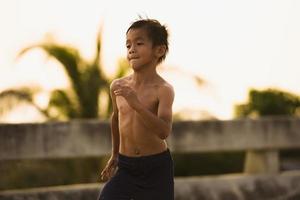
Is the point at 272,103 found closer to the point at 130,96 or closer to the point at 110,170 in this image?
the point at 110,170

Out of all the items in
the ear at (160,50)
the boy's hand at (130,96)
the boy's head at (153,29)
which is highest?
the boy's head at (153,29)

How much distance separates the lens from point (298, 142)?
755 cm

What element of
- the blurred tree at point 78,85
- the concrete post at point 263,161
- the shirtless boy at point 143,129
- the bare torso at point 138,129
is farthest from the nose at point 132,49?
the blurred tree at point 78,85

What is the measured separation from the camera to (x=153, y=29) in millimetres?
5016

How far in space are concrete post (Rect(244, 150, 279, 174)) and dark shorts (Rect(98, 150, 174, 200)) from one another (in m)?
2.42

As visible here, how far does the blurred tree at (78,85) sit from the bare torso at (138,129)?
12461 millimetres

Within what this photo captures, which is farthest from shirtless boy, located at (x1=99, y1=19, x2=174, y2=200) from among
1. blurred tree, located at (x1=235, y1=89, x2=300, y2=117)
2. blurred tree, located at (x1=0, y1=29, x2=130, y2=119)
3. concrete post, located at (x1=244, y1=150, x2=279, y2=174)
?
blurred tree, located at (x1=235, y1=89, x2=300, y2=117)

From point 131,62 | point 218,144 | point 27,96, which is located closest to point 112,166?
point 131,62

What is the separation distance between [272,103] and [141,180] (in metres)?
25.5

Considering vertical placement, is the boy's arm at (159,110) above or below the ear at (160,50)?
below

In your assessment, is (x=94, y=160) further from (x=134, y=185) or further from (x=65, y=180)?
(x=134, y=185)

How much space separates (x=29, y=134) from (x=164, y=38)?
1.76m

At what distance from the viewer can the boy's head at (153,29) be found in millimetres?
4996

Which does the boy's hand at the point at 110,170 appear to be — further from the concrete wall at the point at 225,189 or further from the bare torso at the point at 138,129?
the concrete wall at the point at 225,189
